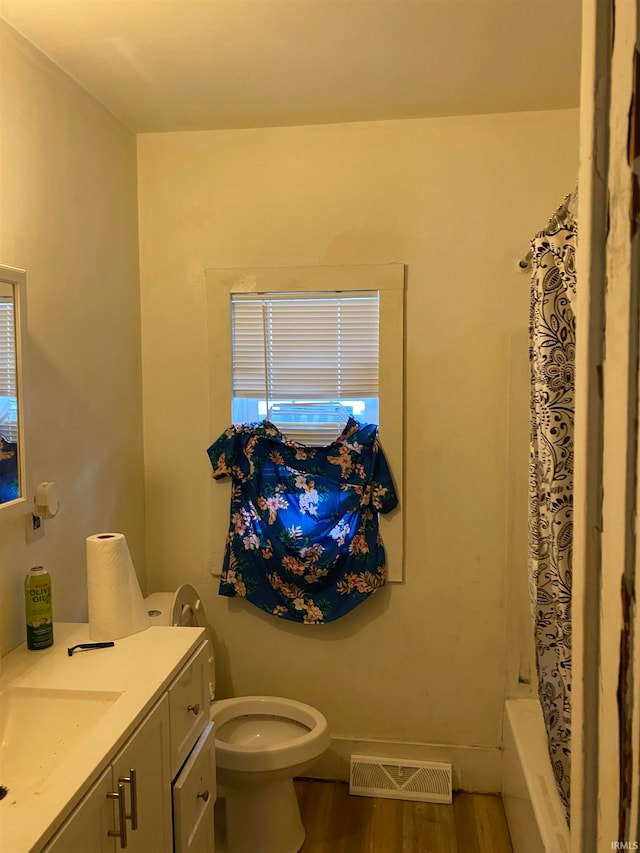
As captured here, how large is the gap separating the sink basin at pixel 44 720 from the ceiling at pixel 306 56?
1.65m

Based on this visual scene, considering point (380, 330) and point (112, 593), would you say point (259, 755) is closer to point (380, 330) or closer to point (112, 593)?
point (112, 593)

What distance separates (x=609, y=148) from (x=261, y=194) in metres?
2.12

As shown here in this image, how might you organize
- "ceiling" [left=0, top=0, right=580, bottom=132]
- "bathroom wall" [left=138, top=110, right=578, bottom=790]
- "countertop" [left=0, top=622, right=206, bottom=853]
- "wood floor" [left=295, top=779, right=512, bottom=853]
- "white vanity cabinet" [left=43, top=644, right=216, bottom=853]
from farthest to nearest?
"bathroom wall" [left=138, top=110, right=578, bottom=790] < "wood floor" [left=295, top=779, right=512, bottom=853] < "ceiling" [left=0, top=0, right=580, bottom=132] < "white vanity cabinet" [left=43, top=644, right=216, bottom=853] < "countertop" [left=0, top=622, right=206, bottom=853]

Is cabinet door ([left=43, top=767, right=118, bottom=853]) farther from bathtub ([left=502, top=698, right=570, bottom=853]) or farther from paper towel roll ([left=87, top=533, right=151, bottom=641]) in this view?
bathtub ([left=502, top=698, right=570, bottom=853])

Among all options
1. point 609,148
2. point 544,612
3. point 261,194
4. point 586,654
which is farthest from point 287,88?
point 586,654

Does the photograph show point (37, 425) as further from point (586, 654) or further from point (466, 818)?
point (466, 818)

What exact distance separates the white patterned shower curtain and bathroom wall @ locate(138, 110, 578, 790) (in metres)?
0.65

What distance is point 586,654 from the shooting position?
0.45 metres

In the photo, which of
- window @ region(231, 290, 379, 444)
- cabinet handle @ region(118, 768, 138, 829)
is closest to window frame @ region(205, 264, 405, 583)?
window @ region(231, 290, 379, 444)

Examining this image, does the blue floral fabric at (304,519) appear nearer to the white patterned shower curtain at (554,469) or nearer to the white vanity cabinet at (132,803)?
the white patterned shower curtain at (554,469)

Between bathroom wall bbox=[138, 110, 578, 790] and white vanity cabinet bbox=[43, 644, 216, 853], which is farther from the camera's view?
bathroom wall bbox=[138, 110, 578, 790]

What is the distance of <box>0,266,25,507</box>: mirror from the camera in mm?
1557

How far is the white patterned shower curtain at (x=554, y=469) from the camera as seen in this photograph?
55.1 inches

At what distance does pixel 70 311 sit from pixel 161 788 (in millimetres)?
1338
